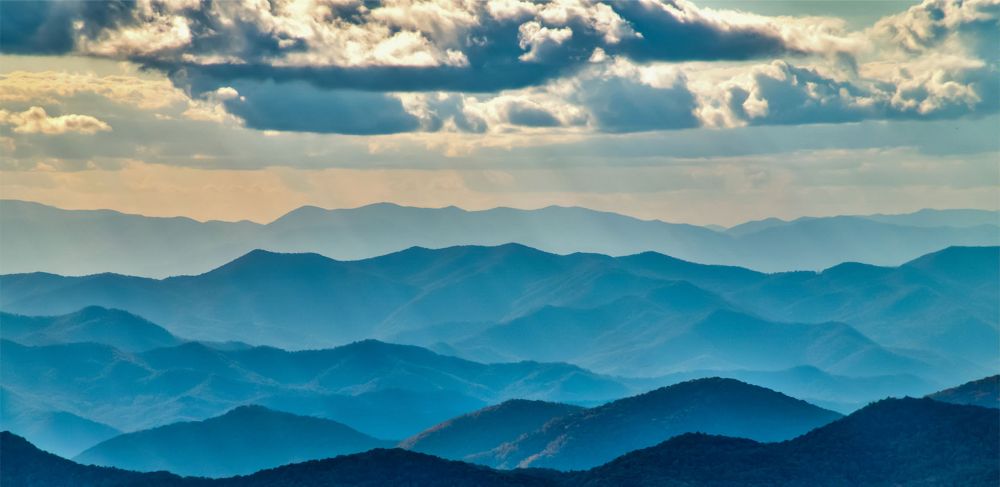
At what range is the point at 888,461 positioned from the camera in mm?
115500

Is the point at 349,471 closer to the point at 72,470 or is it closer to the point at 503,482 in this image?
the point at 503,482

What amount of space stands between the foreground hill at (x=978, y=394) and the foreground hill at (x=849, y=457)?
2041 centimetres

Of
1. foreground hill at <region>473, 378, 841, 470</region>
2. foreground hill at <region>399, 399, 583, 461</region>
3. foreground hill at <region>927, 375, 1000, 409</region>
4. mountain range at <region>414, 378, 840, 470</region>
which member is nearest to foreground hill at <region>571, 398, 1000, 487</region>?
foreground hill at <region>927, 375, 1000, 409</region>

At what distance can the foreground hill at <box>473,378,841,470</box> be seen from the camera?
15925 cm

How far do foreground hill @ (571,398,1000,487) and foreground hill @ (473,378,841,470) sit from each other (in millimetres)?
39186

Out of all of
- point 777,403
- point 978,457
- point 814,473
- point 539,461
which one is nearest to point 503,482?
point 814,473

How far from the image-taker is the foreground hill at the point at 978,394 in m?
139

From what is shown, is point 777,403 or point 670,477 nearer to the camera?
point 670,477

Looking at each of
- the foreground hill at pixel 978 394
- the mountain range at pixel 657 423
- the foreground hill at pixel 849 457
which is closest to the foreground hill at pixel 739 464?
the foreground hill at pixel 849 457

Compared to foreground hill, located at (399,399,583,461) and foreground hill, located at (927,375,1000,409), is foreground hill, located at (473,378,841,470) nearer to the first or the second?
foreground hill, located at (399,399,583,461)

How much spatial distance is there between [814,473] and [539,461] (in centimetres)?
4935

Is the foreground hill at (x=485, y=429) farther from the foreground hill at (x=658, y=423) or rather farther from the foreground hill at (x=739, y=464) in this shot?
the foreground hill at (x=739, y=464)

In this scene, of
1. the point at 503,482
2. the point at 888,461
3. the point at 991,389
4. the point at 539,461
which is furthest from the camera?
the point at 539,461

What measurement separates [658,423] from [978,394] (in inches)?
1370
